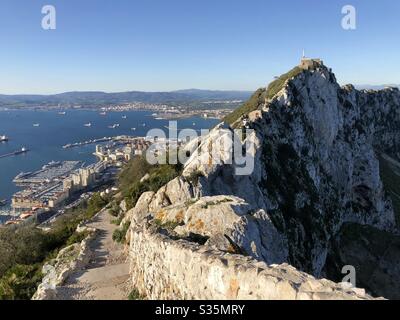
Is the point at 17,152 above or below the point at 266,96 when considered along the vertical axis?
below

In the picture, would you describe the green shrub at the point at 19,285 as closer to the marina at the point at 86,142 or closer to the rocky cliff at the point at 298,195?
the rocky cliff at the point at 298,195

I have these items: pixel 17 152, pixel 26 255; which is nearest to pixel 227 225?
pixel 26 255

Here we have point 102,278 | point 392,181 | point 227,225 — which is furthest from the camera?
point 392,181

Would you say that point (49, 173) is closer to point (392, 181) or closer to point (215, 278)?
point (392, 181)

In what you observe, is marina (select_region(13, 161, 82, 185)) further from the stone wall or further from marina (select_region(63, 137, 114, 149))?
the stone wall
